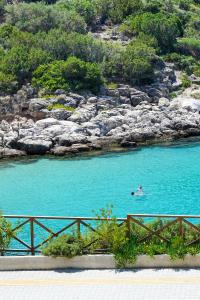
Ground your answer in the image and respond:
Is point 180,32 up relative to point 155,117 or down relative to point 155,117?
up

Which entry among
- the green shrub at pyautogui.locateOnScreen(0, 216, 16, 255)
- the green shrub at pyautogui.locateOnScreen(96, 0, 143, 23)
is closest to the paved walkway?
the green shrub at pyautogui.locateOnScreen(0, 216, 16, 255)

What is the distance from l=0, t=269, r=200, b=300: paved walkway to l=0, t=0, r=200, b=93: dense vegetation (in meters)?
47.9

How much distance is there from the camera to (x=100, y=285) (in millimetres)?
18938

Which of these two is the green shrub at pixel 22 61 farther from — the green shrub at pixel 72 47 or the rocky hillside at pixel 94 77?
the green shrub at pixel 72 47

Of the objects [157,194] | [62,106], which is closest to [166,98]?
[62,106]

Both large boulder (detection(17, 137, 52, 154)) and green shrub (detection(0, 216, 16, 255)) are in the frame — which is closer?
green shrub (detection(0, 216, 16, 255))

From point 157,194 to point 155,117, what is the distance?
22.4m

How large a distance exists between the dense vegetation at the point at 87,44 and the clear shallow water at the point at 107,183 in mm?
18117

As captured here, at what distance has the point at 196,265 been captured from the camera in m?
19.9

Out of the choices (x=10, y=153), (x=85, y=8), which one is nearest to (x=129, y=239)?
(x=10, y=153)

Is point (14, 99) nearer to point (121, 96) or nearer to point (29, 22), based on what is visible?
point (121, 96)

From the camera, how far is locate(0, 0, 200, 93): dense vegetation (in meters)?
68.3

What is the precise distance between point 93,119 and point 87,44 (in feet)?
53.2

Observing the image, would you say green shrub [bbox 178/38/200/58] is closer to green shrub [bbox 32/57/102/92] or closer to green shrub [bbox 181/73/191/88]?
green shrub [bbox 181/73/191/88]
